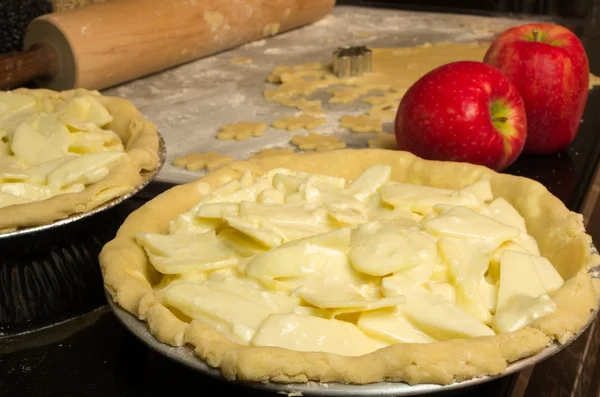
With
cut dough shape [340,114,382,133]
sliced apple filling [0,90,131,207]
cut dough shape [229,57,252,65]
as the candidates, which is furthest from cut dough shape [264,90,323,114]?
sliced apple filling [0,90,131,207]

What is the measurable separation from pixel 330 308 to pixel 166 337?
208 millimetres

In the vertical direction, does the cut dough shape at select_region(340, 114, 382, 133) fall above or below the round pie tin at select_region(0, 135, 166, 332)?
below

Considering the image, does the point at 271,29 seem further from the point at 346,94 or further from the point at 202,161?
the point at 202,161

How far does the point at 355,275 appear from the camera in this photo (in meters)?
1.06

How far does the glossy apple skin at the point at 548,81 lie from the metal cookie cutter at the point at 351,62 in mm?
680

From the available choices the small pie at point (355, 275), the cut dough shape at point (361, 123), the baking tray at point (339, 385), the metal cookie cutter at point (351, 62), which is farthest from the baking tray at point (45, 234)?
the metal cookie cutter at point (351, 62)

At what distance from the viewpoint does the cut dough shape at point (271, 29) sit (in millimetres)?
2914

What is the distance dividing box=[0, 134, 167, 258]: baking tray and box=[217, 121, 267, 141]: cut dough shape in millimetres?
692

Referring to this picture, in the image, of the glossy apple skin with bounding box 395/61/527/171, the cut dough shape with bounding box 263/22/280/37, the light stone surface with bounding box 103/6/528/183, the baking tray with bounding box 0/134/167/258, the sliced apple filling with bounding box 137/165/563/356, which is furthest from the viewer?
the cut dough shape with bounding box 263/22/280/37

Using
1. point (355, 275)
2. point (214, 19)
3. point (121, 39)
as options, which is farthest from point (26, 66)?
point (355, 275)

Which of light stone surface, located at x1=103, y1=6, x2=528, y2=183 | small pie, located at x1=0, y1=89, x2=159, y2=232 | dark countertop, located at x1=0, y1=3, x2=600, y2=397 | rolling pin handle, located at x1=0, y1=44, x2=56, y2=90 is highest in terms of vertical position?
small pie, located at x1=0, y1=89, x2=159, y2=232

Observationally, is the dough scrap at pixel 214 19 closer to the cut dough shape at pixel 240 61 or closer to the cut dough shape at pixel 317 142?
the cut dough shape at pixel 240 61

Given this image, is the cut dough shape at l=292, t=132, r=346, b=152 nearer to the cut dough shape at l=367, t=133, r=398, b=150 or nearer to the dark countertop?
the cut dough shape at l=367, t=133, r=398, b=150

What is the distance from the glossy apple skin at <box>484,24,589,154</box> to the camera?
1803mm
